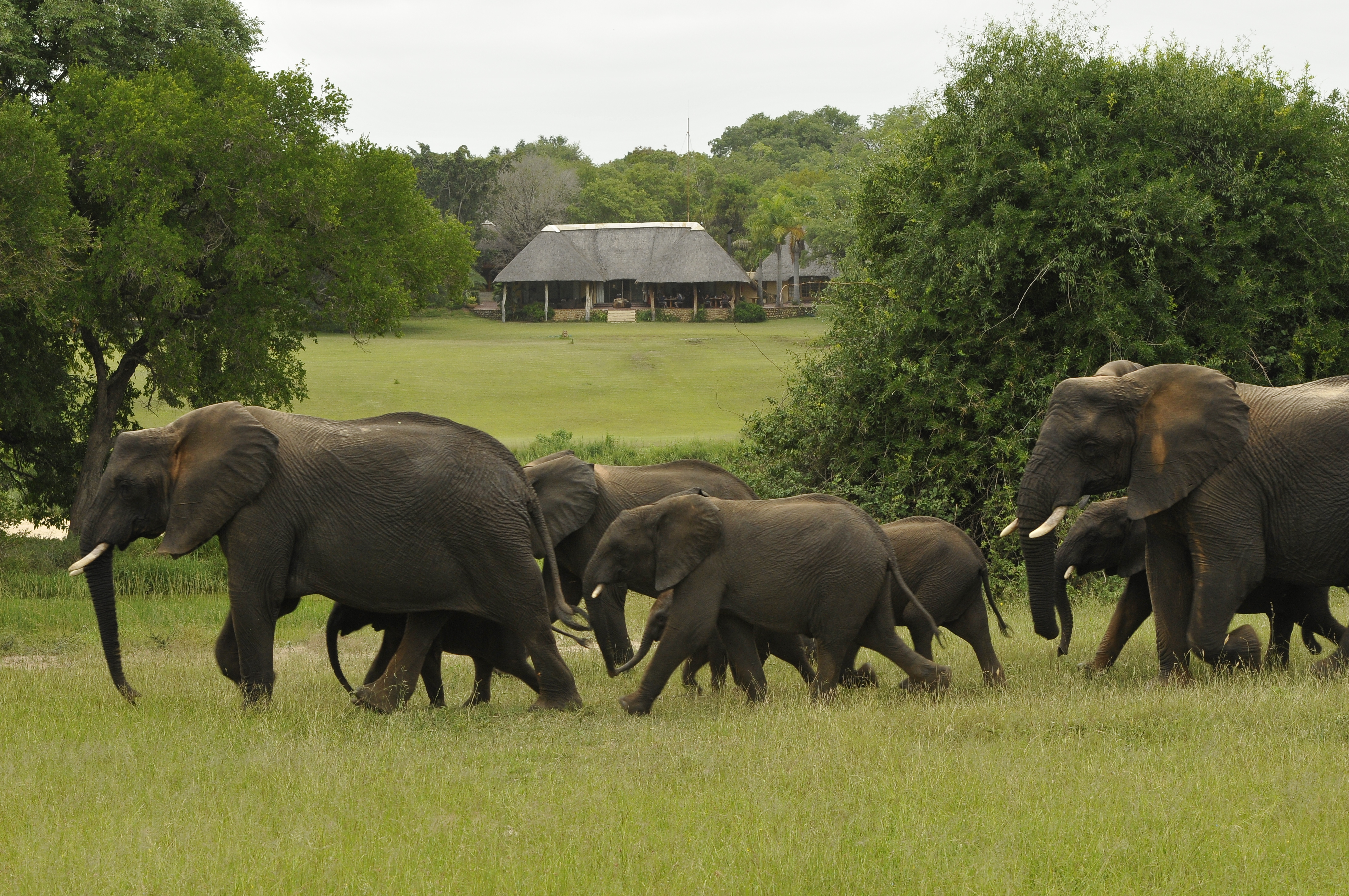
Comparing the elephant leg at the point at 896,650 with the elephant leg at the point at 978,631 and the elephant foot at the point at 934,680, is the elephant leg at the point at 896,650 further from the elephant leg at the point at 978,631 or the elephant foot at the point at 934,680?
the elephant leg at the point at 978,631

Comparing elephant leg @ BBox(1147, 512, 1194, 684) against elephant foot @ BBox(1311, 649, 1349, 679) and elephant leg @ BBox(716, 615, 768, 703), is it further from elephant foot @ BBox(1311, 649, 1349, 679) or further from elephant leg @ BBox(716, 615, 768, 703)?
elephant leg @ BBox(716, 615, 768, 703)

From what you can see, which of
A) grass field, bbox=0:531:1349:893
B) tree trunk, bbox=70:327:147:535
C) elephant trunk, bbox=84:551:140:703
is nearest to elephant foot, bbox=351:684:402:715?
grass field, bbox=0:531:1349:893

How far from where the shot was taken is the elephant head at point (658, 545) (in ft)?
33.7

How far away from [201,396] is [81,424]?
9.35ft

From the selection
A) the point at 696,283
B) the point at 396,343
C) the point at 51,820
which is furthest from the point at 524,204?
the point at 51,820

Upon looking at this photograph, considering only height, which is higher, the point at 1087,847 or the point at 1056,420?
the point at 1056,420

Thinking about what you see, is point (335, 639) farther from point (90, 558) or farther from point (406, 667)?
point (90, 558)

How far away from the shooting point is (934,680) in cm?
1027

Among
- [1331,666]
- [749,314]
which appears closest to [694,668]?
[1331,666]

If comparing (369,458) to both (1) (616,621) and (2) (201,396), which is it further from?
(2) (201,396)

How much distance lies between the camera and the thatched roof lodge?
8031 centimetres

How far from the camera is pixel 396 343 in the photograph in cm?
7106

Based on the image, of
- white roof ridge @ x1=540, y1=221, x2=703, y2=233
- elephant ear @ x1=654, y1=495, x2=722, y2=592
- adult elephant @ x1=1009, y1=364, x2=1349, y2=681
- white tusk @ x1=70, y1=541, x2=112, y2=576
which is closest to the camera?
white tusk @ x1=70, y1=541, x2=112, y2=576

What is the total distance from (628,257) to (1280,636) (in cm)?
7358
